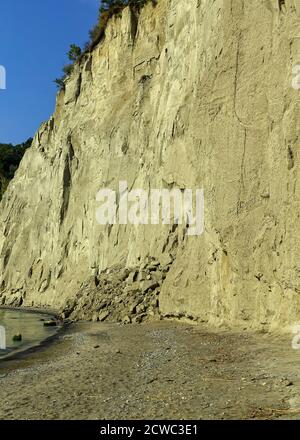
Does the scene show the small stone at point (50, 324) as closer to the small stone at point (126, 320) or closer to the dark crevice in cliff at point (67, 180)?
the small stone at point (126, 320)

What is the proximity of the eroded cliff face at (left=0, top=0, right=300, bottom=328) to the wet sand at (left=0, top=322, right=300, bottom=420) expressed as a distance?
205 centimetres

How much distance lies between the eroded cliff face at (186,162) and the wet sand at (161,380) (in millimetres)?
2051

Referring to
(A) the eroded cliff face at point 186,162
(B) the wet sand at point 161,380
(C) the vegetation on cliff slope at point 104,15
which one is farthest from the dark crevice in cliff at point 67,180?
(B) the wet sand at point 161,380

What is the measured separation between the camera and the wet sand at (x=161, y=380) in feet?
21.4

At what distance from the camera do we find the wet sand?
6.52 meters

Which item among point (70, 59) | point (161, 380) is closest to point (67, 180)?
point (70, 59)

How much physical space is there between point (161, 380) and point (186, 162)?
11.8m

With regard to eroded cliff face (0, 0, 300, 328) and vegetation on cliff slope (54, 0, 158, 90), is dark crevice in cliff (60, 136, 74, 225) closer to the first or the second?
eroded cliff face (0, 0, 300, 328)

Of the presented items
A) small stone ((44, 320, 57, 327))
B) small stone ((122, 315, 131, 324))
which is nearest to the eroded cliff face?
small stone ((122, 315, 131, 324))

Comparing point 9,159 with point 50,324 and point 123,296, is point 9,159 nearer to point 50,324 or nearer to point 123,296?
point 50,324

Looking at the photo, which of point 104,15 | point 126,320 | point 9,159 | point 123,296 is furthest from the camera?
point 9,159

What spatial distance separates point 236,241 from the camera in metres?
13.7

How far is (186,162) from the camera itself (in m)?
19.1

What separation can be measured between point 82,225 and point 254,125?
63.8 feet
